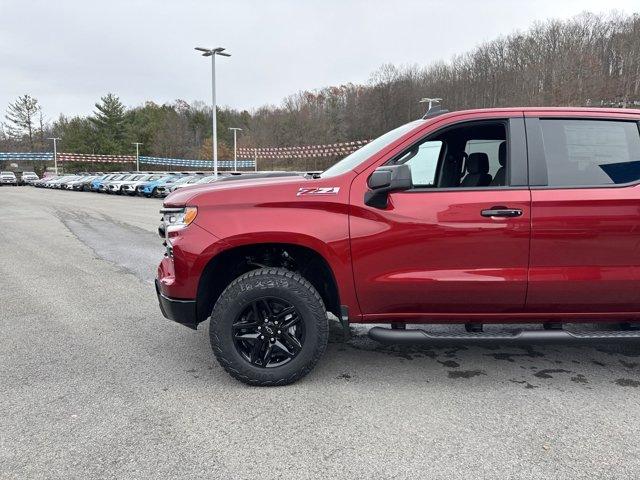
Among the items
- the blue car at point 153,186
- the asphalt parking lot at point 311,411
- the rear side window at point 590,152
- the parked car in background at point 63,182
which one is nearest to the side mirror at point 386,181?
the rear side window at point 590,152

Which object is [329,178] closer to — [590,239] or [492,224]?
[492,224]

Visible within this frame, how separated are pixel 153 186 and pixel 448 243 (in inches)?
1158

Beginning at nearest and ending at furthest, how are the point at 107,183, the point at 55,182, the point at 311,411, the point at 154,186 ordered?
the point at 311,411 → the point at 154,186 → the point at 107,183 → the point at 55,182

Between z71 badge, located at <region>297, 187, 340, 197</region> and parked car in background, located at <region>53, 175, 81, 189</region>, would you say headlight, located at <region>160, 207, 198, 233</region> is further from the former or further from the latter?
parked car in background, located at <region>53, 175, 81, 189</region>

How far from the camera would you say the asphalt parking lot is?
2.57 meters

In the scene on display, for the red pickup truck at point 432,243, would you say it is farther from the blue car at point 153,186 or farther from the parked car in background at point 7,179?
the parked car in background at point 7,179

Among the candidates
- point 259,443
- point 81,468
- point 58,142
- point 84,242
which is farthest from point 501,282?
point 58,142

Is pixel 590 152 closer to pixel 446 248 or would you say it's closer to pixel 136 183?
pixel 446 248

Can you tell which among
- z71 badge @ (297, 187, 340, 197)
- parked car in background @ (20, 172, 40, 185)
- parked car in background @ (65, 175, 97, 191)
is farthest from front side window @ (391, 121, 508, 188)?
parked car in background @ (20, 172, 40, 185)

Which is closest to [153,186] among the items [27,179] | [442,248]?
[442,248]

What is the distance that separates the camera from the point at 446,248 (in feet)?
10.8

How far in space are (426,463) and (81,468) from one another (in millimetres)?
1792

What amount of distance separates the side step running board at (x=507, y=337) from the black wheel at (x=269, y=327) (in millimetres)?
488

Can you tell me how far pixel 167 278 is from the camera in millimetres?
3588
